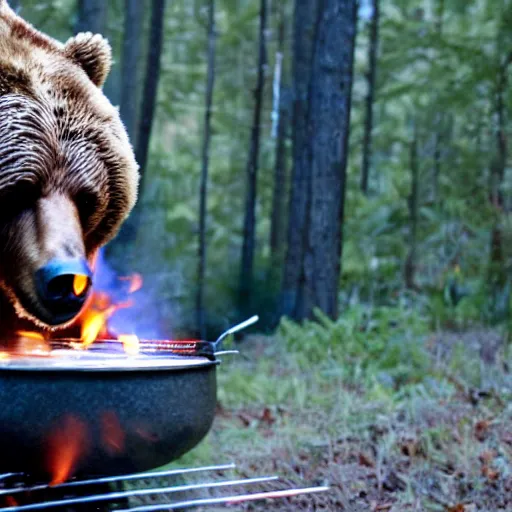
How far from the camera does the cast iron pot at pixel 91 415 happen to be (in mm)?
2318

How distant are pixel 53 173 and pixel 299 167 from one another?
28.3ft

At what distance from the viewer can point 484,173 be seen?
40.4ft

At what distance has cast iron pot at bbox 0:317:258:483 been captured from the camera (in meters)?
2.32

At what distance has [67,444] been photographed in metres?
2.38

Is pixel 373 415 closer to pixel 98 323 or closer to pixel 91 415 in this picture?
pixel 98 323

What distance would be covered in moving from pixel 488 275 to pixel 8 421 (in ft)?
26.4

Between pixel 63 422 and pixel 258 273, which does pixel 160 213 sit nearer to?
pixel 258 273

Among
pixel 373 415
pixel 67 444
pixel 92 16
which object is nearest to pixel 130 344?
pixel 67 444

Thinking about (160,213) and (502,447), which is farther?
(160,213)

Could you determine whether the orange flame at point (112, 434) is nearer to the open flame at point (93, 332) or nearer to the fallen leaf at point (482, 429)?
the open flame at point (93, 332)

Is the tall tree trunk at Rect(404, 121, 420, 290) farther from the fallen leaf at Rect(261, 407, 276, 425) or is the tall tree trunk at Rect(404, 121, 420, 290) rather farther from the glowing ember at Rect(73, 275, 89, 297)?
the glowing ember at Rect(73, 275, 89, 297)

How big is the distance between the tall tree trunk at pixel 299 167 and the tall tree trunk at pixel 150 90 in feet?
5.71

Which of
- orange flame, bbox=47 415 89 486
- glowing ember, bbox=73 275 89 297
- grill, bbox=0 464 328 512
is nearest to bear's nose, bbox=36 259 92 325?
glowing ember, bbox=73 275 89 297

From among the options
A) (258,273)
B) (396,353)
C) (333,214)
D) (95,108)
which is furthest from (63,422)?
(258,273)
